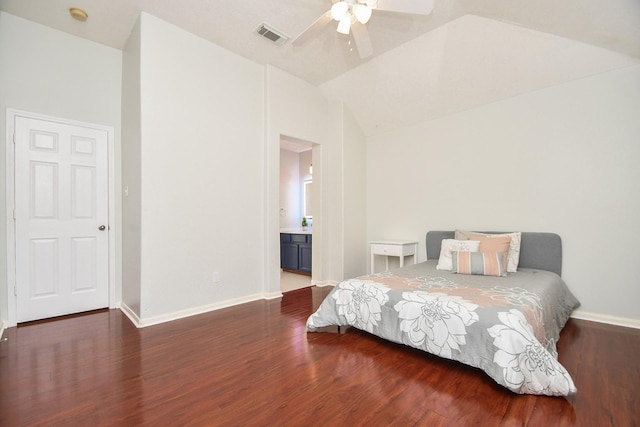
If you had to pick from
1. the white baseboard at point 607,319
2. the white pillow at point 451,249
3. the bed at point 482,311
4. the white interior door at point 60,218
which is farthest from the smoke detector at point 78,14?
the white baseboard at point 607,319

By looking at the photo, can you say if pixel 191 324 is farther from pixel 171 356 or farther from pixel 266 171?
pixel 266 171

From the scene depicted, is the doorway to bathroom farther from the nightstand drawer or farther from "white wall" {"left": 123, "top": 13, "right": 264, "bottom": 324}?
"white wall" {"left": 123, "top": 13, "right": 264, "bottom": 324}

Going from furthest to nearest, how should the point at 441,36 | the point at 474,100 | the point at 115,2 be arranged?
the point at 474,100
the point at 441,36
the point at 115,2

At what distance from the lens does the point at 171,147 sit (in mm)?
3031

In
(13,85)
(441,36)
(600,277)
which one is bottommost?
(600,277)

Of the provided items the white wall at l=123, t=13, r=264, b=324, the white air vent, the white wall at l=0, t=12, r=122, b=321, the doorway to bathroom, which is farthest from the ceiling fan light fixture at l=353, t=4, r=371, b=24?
the doorway to bathroom

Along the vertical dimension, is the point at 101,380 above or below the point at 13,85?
below

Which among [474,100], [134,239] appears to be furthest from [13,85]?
[474,100]

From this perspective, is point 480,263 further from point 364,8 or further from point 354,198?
point 364,8

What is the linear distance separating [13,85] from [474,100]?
4.96m

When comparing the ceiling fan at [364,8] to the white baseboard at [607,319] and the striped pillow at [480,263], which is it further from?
the white baseboard at [607,319]

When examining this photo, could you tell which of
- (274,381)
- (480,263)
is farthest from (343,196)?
(274,381)

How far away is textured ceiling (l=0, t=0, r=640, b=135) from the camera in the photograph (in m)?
2.63

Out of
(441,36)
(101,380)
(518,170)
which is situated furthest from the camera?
(518,170)
